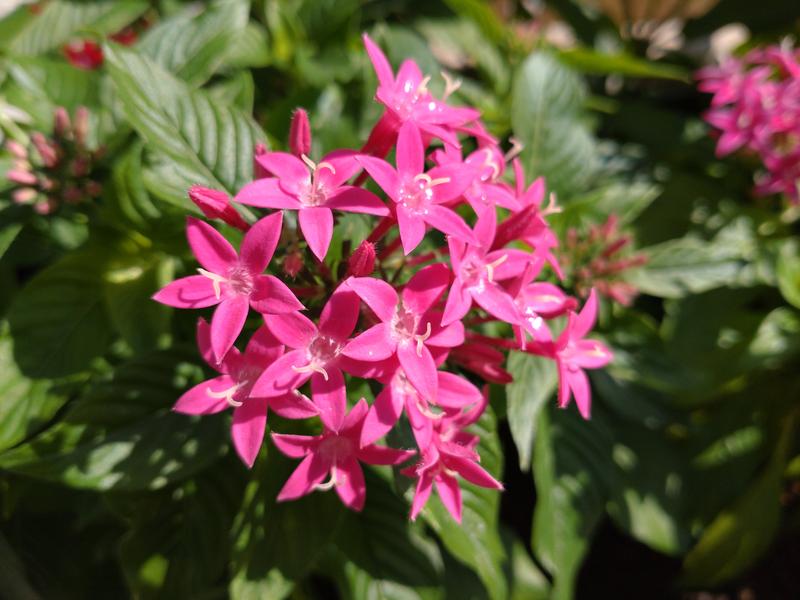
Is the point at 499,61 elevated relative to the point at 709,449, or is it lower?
elevated

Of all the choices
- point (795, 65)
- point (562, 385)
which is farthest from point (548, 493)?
point (795, 65)

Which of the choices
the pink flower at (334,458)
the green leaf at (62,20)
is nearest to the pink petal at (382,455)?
the pink flower at (334,458)

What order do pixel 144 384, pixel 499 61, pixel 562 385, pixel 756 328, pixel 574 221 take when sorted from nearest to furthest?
1. pixel 562 385
2. pixel 144 384
3. pixel 574 221
4. pixel 756 328
5. pixel 499 61

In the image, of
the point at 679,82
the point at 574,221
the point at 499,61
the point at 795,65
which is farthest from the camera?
the point at 679,82

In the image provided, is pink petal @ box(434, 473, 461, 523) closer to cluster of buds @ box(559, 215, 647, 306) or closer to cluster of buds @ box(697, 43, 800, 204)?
cluster of buds @ box(559, 215, 647, 306)

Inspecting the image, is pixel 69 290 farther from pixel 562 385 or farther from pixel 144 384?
pixel 562 385

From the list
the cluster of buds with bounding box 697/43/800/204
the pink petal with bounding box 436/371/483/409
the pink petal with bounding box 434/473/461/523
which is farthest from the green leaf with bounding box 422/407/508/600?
the cluster of buds with bounding box 697/43/800/204

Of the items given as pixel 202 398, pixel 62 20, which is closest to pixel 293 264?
pixel 202 398

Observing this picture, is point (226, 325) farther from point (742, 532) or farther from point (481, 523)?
point (742, 532)
